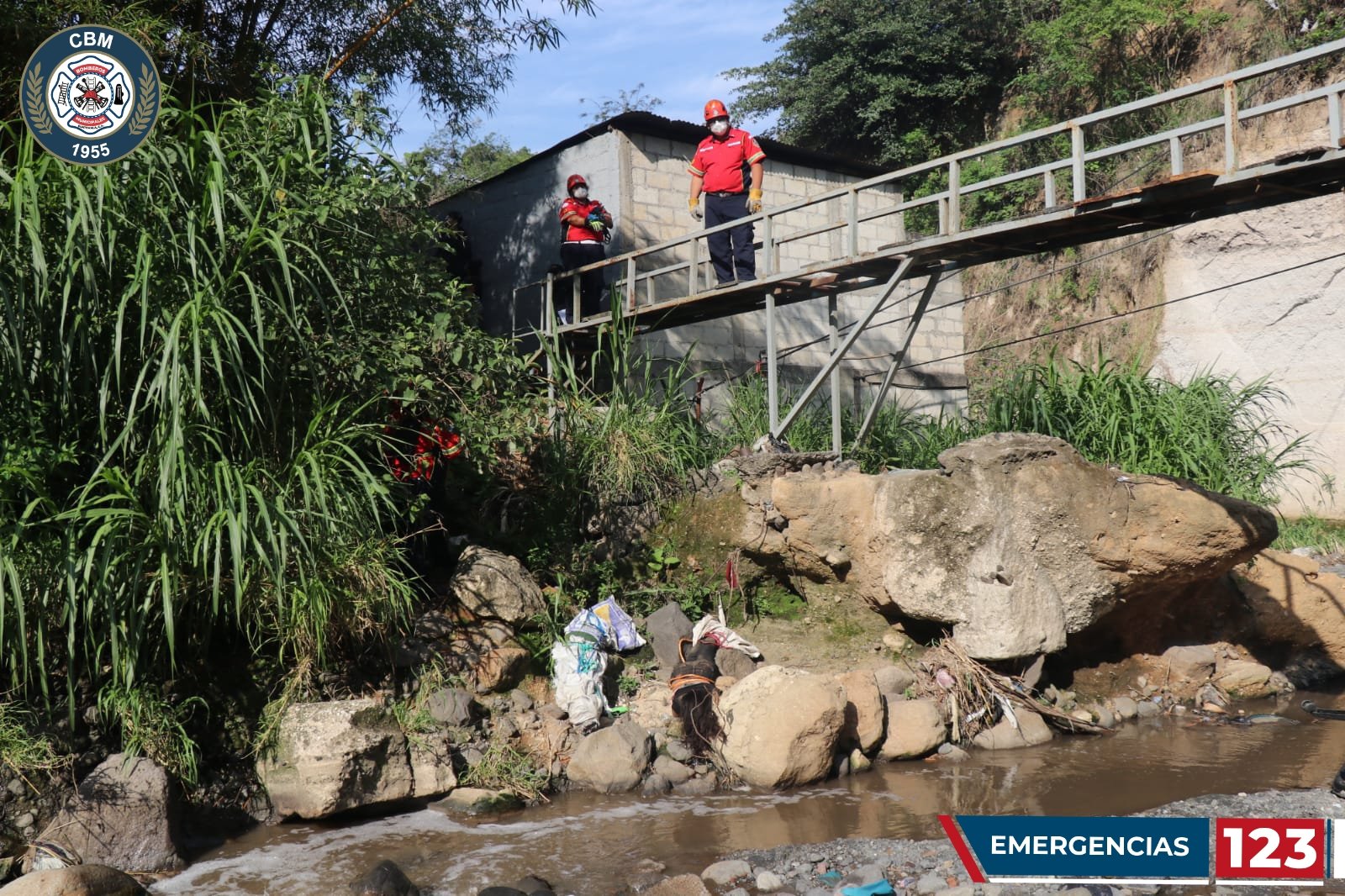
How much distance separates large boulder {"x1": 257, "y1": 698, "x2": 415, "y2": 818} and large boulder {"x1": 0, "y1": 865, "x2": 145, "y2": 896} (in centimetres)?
110

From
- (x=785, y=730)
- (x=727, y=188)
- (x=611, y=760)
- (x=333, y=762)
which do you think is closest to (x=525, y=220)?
(x=727, y=188)

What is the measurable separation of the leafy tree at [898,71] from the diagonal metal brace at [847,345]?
43.0ft

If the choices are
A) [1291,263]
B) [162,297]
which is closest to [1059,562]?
[162,297]

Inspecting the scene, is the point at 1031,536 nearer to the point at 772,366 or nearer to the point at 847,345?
the point at 847,345

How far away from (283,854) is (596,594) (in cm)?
338

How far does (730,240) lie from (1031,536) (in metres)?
3.97

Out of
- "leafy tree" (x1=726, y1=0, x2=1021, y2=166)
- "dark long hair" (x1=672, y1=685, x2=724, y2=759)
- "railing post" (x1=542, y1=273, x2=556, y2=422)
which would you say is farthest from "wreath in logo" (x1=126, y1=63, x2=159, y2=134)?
"leafy tree" (x1=726, y1=0, x2=1021, y2=166)

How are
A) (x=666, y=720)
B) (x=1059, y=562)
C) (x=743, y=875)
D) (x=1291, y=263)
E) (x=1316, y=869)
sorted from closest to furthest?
(x=1316, y=869)
(x=743, y=875)
(x=666, y=720)
(x=1059, y=562)
(x=1291, y=263)

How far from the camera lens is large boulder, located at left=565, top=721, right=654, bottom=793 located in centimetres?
705

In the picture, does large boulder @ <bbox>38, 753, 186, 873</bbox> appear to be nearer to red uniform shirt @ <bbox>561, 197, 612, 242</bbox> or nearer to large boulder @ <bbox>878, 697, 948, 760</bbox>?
large boulder @ <bbox>878, 697, 948, 760</bbox>

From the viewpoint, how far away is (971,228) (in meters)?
10.6

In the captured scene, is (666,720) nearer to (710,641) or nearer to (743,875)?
(710,641)

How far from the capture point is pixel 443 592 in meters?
8.05

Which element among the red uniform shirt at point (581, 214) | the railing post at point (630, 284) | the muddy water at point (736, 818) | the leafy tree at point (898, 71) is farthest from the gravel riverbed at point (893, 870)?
the leafy tree at point (898, 71)
